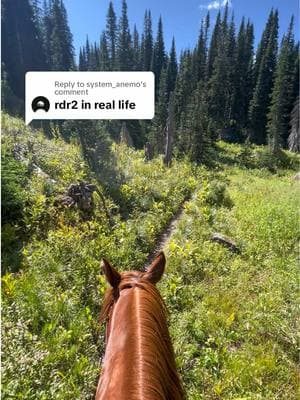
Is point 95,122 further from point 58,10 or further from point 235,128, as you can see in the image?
point 235,128

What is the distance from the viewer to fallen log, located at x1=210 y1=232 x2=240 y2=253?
938 cm

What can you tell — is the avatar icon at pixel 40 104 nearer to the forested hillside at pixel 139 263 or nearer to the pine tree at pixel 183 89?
the forested hillside at pixel 139 263

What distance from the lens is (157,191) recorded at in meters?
14.2

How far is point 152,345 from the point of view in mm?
1574

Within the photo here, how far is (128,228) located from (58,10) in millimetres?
33760

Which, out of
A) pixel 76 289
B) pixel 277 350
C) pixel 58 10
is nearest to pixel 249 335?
pixel 277 350

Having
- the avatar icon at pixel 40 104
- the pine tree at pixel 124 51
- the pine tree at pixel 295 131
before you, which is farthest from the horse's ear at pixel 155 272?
the pine tree at pixel 295 131

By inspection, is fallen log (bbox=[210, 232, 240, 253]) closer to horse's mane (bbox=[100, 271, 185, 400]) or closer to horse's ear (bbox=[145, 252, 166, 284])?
horse's ear (bbox=[145, 252, 166, 284])

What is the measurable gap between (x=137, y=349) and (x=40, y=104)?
16.6ft

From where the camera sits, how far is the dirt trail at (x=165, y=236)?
9.10m

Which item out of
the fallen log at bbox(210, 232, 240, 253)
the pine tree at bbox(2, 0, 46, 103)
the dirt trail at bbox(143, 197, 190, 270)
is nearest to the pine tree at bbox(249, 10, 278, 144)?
the pine tree at bbox(2, 0, 46, 103)

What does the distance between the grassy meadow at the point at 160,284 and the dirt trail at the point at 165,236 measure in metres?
0.20

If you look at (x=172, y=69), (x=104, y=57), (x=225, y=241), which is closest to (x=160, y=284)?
(x=225, y=241)

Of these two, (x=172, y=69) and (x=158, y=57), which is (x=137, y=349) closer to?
(x=172, y=69)
